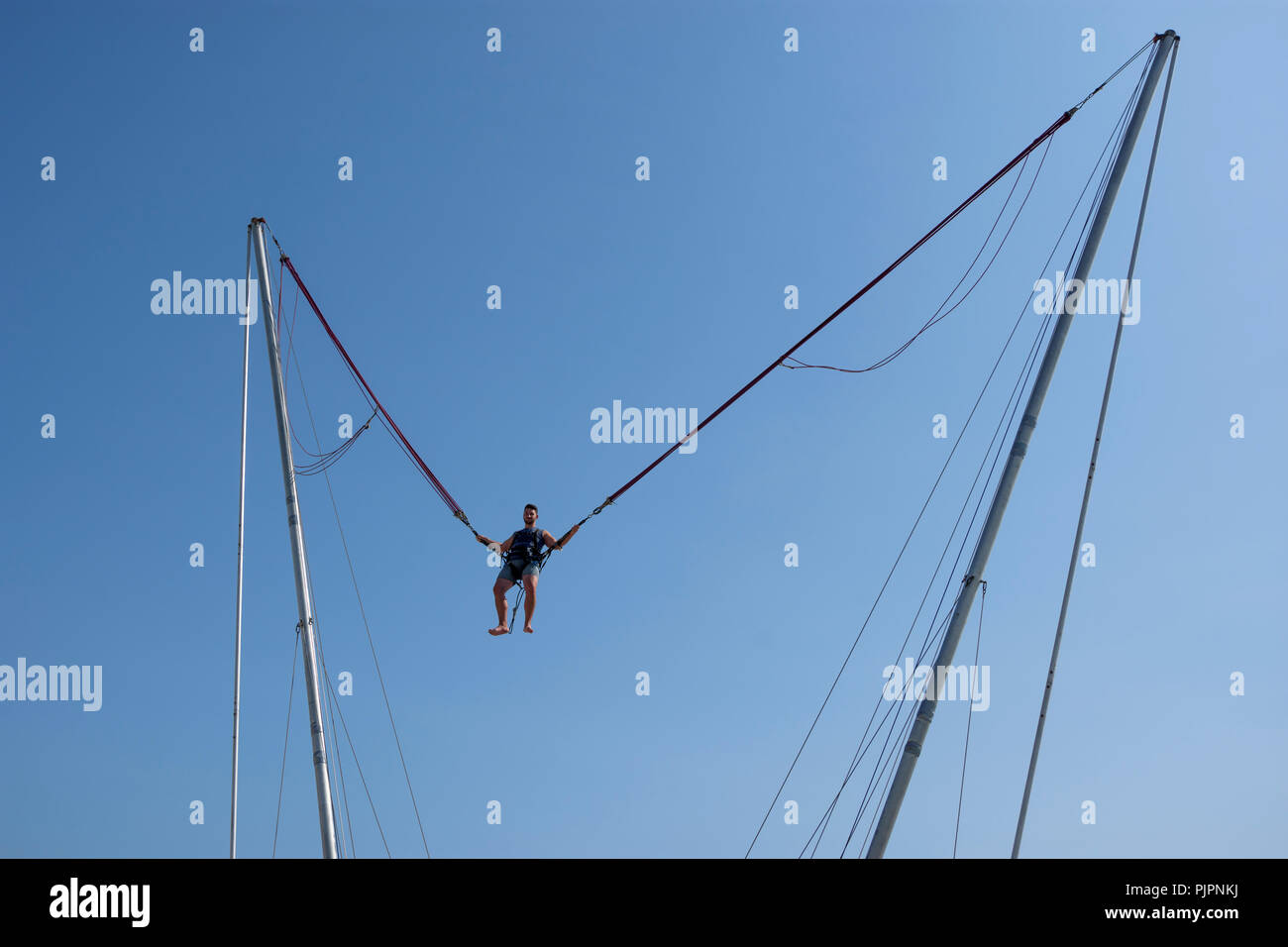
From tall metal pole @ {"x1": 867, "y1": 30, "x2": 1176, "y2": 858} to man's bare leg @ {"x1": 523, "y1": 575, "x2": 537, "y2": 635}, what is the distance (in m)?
6.71

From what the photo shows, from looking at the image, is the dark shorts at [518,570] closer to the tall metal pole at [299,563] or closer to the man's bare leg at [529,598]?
the man's bare leg at [529,598]

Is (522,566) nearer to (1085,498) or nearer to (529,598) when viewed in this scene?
(529,598)

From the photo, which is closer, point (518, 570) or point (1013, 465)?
point (1013, 465)

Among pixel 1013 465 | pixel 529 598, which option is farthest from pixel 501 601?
pixel 1013 465

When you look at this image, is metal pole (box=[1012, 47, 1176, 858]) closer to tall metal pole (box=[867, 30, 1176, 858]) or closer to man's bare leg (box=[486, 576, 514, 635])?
tall metal pole (box=[867, 30, 1176, 858])

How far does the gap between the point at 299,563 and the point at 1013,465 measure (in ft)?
34.2

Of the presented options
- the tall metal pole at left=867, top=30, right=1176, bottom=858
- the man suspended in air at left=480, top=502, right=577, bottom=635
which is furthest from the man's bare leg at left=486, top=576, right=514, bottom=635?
the tall metal pole at left=867, top=30, right=1176, bottom=858

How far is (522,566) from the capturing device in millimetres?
18766

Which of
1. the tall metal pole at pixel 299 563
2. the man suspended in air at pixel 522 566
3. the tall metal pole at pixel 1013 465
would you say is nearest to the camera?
the tall metal pole at pixel 1013 465

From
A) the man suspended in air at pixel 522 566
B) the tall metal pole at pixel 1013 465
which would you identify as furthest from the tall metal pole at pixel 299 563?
the tall metal pole at pixel 1013 465

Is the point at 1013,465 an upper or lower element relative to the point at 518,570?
upper

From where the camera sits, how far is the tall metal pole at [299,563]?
53.8 ft

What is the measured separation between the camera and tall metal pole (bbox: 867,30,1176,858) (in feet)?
45.1
